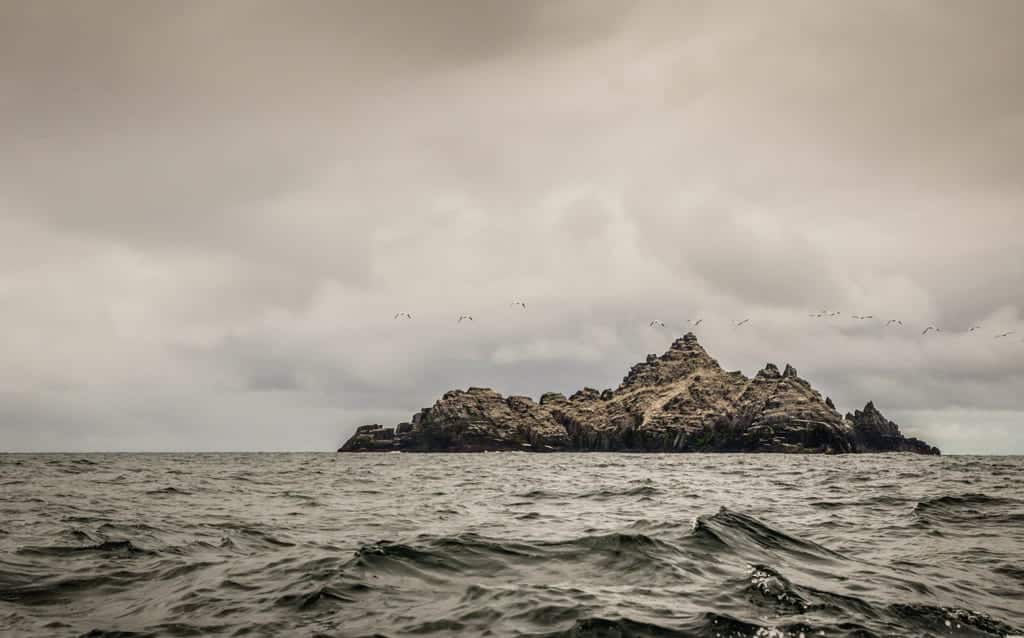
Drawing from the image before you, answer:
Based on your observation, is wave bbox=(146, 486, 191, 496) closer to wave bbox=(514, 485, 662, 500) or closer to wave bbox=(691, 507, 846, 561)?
wave bbox=(514, 485, 662, 500)

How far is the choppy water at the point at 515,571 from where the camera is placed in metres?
9.83

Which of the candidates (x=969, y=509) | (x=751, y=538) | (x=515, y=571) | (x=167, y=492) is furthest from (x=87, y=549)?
(x=969, y=509)

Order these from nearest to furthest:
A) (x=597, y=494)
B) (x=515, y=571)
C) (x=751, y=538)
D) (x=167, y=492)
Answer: (x=515, y=571), (x=751, y=538), (x=597, y=494), (x=167, y=492)

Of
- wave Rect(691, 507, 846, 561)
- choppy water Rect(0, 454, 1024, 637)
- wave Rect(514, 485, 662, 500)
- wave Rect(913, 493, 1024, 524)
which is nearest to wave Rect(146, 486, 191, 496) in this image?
choppy water Rect(0, 454, 1024, 637)

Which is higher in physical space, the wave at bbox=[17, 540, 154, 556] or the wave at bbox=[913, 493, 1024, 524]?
the wave at bbox=[17, 540, 154, 556]

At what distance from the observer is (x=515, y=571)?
1339 centimetres

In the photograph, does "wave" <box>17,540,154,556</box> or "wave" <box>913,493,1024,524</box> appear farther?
"wave" <box>913,493,1024,524</box>

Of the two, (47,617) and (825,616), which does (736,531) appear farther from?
(47,617)

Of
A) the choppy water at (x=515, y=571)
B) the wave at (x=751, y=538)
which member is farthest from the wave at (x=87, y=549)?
the wave at (x=751, y=538)

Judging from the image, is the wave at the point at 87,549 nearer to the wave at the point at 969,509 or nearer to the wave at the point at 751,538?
the wave at the point at 751,538

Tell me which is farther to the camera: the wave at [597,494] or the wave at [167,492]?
the wave at [167,492]

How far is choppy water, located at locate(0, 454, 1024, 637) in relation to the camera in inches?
387

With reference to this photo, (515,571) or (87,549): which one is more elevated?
(87,549)

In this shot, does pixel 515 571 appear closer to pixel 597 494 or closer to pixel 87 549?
pixel 87 549
